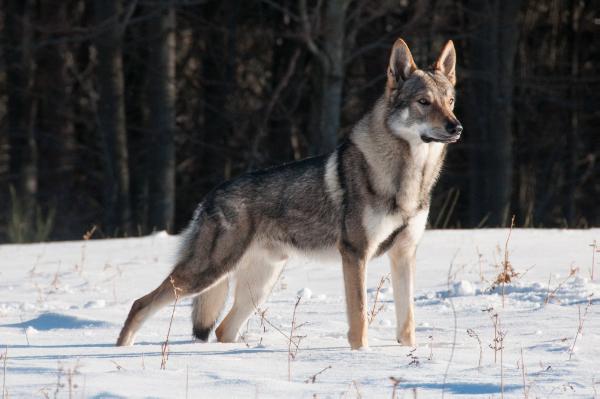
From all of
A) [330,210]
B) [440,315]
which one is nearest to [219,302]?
[330,210]

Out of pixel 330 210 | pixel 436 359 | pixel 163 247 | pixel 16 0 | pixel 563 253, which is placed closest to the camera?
pixel 436 359

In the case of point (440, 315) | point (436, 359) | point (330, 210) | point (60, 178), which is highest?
point (330, 210)

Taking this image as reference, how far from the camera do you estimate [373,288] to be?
8.07 m

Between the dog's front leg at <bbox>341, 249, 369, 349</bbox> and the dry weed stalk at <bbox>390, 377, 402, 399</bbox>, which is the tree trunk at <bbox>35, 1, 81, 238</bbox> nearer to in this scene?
the dog's front leg at <bbox>341, 249, 369, 349</bbox>

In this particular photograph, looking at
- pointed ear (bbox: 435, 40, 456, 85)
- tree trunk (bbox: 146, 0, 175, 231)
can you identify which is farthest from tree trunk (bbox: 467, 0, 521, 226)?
pointed ear (bbox: 435, 40, 456, 85)

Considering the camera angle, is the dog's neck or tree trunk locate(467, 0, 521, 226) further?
tree trunk locate(467, 0, 521, 226)

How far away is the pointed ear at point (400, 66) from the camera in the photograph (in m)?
6.54

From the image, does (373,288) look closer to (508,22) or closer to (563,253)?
(563,253)

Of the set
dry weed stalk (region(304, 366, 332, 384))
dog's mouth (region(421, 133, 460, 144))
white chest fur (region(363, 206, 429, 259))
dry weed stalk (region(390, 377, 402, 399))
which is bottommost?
dry weed stalk (region(304, 366, 332, 384))

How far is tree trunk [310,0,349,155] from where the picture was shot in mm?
14078

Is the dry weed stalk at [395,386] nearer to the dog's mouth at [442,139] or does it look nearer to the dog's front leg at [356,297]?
the dog's front leg at [356,297]

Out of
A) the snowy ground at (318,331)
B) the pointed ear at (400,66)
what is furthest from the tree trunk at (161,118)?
the pointed ear at (400,66)

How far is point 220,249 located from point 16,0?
56.4ft

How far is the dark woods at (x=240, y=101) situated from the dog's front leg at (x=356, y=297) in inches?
349
